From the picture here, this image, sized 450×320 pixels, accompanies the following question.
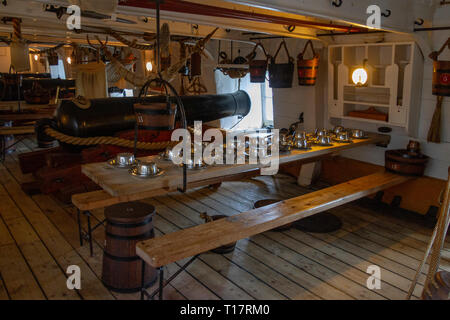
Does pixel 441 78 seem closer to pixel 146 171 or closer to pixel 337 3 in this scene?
pixel 337 3

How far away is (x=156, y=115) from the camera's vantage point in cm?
269

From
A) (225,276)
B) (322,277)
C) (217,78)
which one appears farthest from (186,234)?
(217,78)

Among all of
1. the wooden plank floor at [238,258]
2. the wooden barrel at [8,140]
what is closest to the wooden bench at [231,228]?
the wooden plank floor at [238,258]

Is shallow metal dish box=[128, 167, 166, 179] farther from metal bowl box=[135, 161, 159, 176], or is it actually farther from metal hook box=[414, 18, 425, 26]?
metal hook box=[414, 18, 425, 26]

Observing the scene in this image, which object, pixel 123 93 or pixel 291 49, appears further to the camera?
pixel 123 93

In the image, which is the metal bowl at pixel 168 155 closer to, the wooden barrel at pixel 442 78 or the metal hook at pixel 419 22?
the wooden barrel at pixel 442 78

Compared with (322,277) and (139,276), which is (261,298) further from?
(139,276)

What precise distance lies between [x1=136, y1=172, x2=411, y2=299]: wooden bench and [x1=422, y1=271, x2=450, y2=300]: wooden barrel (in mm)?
1325

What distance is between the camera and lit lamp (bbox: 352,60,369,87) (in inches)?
185

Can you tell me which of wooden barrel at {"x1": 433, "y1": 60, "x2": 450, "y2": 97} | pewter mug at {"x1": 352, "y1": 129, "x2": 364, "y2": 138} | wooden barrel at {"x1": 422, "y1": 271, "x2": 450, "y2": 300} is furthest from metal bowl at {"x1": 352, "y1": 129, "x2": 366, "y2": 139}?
wooden barrel at {"x1": 422, "y1": 271, "x2": 450, "y2": 300}

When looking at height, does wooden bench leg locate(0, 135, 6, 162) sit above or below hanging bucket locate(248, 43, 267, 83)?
below

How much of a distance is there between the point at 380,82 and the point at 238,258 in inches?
117

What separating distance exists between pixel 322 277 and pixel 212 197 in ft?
7.57

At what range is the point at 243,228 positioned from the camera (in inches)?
119
